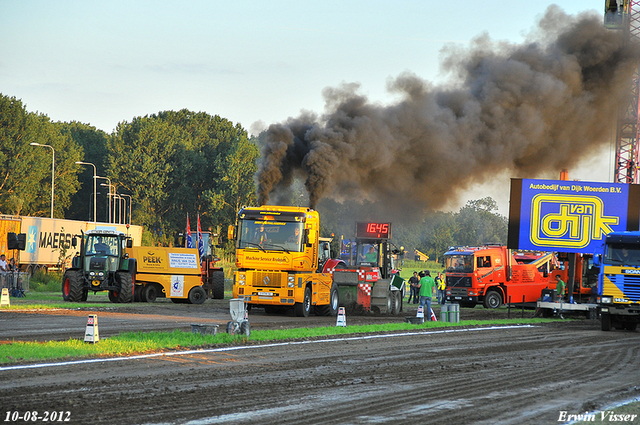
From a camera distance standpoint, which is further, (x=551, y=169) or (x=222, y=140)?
(x=222, y=140)

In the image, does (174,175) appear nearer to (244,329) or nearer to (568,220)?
(568,220)

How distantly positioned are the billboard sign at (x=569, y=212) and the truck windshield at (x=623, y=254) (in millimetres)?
3809

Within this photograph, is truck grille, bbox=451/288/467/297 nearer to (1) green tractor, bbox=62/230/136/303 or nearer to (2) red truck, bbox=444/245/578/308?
(2) red truck, bbox=444/245/578/308

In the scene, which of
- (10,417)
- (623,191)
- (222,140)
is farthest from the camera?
(222,140)

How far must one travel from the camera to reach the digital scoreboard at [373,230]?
1156 inches

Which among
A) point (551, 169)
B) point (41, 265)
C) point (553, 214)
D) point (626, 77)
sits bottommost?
point (41, 265)

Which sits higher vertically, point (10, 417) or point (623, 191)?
point (623, 191)

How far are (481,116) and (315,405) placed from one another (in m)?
25.2

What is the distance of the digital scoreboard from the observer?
29359 mm

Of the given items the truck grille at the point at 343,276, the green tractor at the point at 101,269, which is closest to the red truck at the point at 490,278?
the truck grille at the point at 343,276

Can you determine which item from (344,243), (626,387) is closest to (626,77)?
(344,243)

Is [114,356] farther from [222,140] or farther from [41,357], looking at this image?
[222,140]

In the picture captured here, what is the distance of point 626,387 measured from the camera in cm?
1105

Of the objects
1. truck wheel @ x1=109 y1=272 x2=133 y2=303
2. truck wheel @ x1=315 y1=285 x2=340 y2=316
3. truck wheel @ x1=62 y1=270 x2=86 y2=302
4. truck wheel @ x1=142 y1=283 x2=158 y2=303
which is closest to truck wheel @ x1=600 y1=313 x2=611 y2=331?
truck wheel @ x1=315 y1=285 x2=340 y2=316
